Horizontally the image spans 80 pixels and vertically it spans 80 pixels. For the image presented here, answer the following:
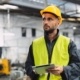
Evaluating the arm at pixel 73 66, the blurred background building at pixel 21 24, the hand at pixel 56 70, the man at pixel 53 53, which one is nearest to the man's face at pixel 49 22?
the man at pixel 53 53

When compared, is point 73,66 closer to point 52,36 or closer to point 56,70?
point 56,70

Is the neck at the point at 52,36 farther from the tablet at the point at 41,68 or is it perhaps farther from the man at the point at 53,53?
the tablet at the point at 41,68

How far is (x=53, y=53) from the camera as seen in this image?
2162 mm

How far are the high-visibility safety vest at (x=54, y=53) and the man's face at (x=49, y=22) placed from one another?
13cm

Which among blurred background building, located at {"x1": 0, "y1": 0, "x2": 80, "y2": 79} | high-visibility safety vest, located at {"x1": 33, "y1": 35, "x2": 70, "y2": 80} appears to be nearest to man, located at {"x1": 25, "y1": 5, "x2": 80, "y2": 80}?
high-visibility safety vest, located at {"x1": 33, "y1": 35, "x2": 70, "y2": 80}

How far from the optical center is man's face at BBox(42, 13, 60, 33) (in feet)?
7.02

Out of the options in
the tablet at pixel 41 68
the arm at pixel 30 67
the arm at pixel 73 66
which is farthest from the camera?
the arm at pixel 30 67

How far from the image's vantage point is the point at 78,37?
26.7 meters

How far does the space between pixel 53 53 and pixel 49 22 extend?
289 mm

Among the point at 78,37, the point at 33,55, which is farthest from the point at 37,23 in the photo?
the point at 33,55

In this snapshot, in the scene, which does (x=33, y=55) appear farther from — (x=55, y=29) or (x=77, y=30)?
(x=77, y=30)

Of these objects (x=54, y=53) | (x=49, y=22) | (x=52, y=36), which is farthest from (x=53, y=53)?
(x=49, y=22)

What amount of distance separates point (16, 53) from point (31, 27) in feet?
9.38

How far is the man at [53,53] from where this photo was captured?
2.10 metres
